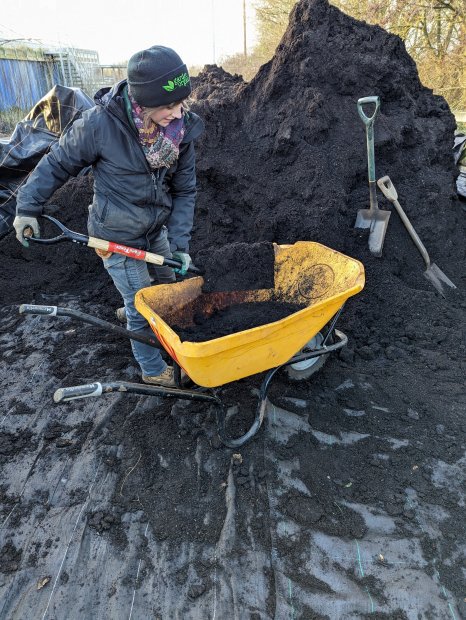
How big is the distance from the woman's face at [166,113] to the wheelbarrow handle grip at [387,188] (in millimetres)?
2445

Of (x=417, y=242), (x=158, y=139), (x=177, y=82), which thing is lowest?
(x=417, y=242)

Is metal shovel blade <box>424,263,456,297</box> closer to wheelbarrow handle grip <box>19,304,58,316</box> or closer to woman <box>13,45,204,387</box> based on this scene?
woman <box>13,45,204,387</box>

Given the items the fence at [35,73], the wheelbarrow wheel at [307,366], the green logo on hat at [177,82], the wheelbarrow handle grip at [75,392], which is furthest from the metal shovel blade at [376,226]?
the fence at [35,73]

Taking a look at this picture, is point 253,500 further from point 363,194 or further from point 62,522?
point 363,194

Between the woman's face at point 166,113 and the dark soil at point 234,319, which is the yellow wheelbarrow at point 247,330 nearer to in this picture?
the dark soil at point 234,319

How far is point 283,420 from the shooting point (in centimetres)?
277

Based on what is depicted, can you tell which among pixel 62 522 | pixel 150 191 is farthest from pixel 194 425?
pixel 150 191

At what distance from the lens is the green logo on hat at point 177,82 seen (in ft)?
7.06

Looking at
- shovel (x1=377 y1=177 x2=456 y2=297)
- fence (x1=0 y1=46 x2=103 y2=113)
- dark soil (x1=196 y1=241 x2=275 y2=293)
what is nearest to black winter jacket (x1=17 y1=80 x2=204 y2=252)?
dark soil (x1=196 y1=241 x2=275 y2=293)

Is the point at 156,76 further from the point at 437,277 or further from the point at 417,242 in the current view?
the point at 437,277

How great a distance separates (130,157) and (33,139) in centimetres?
308

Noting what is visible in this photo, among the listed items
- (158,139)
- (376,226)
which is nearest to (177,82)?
(158,139)

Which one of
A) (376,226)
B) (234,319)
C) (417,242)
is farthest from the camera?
(417,242)

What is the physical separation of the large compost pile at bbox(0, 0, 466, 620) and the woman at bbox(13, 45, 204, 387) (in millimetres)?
1053
